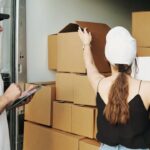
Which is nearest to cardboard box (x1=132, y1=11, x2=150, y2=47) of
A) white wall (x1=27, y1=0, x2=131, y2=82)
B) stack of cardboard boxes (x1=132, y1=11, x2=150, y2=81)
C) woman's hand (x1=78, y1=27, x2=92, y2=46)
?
stack of cardboard boxes (x1=132, y1=11, x2=150, y2=81)

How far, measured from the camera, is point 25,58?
7.11 ft

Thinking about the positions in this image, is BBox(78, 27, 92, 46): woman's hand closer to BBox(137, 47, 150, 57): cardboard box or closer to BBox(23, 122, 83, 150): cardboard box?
BBox(137, 47, 150, 57): cardboard box

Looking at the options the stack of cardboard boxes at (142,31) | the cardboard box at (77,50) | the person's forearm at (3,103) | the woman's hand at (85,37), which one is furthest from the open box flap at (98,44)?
the person's forearm at (3,103)

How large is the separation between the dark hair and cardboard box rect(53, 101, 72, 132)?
0.60 m

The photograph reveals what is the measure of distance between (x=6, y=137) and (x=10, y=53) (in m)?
0.71

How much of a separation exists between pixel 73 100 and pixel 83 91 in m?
0.10

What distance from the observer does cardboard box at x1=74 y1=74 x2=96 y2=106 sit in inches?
71.7

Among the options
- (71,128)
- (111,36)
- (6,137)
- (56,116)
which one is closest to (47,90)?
(56,116)

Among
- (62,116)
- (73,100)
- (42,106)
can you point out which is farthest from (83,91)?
(42,106)

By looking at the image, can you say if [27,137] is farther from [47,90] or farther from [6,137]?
[6,137]

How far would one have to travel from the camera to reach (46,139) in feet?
6.55

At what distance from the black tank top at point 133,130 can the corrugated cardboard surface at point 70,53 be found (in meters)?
0.56

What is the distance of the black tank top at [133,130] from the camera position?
129 cm

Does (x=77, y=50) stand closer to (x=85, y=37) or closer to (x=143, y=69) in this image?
(x=85, y=37)
